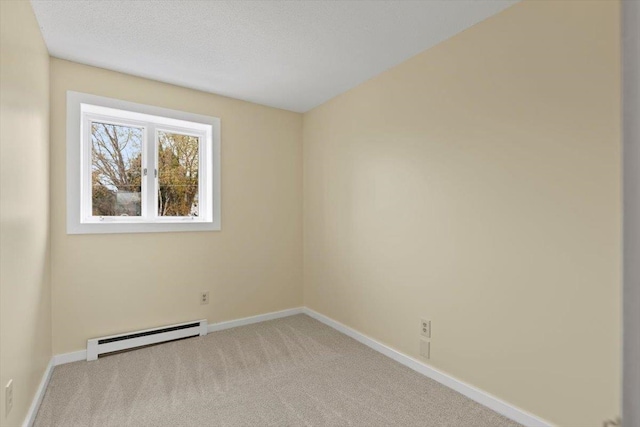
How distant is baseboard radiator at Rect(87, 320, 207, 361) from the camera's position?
247 cm

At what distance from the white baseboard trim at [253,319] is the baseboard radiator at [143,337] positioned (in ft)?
0.45

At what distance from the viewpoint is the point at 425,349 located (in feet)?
7.45

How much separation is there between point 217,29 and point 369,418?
249 cm

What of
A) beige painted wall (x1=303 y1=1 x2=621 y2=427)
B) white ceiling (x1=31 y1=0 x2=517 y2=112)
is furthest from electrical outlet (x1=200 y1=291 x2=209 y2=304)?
white ceiling (x1=31 y1=0 x2=517 y2=112)

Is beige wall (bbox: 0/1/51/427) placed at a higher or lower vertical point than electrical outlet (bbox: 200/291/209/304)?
higher

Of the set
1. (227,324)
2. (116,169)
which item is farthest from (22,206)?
(227,324)

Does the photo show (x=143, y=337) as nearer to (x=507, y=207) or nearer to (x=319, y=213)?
(x=319, y=213)

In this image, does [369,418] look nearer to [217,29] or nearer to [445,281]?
[445,281]

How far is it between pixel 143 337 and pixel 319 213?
6.31ft

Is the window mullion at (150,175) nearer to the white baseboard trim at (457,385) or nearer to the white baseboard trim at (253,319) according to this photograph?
the white baseboard trim at (253,319)

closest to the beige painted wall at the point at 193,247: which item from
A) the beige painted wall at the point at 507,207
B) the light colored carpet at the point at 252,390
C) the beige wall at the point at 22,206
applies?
the beige wall at the point at 22,206

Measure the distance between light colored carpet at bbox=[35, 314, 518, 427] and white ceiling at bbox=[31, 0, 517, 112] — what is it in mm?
2267

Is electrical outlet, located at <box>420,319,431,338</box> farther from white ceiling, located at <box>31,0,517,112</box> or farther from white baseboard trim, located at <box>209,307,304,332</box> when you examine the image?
white ceiling, located at <box>31,0,517,112</box>

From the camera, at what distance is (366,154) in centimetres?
279
